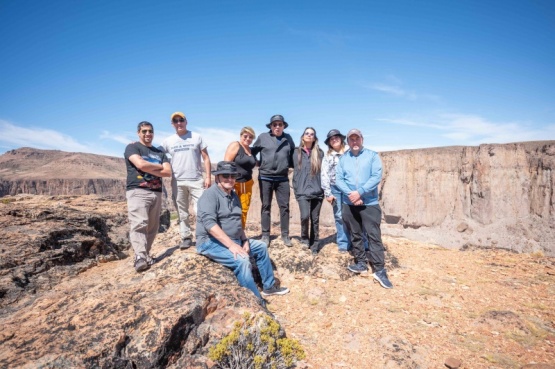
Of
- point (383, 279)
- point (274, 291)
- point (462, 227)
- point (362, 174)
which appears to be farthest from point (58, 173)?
point (383, 279)

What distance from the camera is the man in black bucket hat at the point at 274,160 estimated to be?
4.44 m

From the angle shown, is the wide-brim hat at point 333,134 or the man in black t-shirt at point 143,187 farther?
the wide-brim hat at point 333,134

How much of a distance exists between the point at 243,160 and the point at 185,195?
1.06m

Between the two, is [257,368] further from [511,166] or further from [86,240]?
[511,166]

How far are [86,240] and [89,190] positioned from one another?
84.2m

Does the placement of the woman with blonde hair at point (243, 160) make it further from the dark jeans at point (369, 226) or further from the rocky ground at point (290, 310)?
the dark jeans at point (369, 226)

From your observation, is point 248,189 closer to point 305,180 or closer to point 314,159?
point 305,180

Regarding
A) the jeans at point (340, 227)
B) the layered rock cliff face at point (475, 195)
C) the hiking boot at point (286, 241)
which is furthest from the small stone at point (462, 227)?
the hiking boot at point (286, 241)

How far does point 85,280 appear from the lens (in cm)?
393

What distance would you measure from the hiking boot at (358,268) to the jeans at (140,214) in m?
3.12

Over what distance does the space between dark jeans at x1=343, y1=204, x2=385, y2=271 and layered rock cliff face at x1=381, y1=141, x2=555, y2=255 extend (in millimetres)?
6497

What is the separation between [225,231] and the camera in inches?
138

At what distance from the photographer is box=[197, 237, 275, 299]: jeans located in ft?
11.2

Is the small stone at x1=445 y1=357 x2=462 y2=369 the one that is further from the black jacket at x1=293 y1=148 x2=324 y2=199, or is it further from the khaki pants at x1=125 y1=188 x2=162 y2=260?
the khaki pants at x1=125 y1=188 x2=162 y2=260
